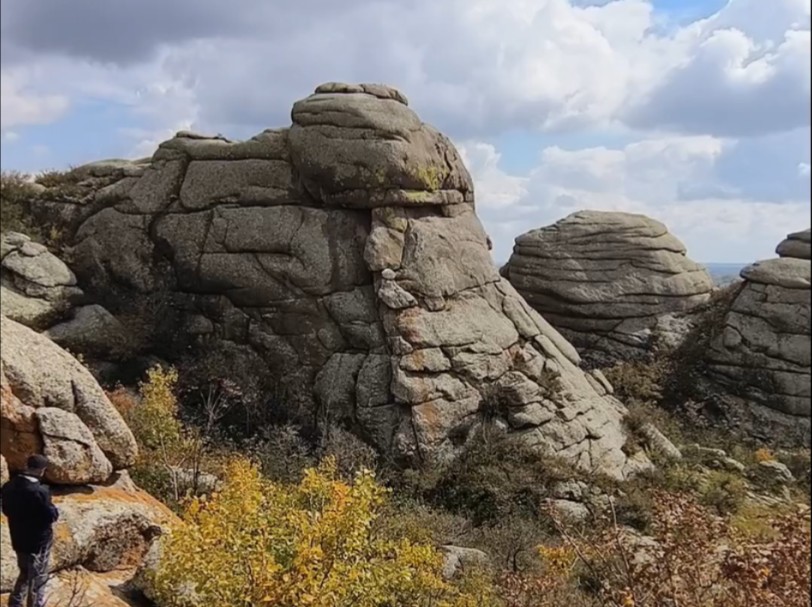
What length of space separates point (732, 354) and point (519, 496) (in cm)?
1014

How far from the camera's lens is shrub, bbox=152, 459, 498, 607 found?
6.54 meters

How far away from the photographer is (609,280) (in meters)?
25.2

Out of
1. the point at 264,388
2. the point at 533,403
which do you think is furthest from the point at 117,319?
the point at 533,403

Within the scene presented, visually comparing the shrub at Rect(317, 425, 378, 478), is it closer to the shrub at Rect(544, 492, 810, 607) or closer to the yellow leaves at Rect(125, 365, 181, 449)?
the yellow leaves at Rect(125, 365, 181, 449)

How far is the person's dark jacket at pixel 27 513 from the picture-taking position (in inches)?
273

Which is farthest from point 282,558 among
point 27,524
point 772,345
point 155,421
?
point 772,345

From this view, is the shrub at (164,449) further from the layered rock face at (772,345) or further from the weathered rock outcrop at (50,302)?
the layered rock face at (772,345)

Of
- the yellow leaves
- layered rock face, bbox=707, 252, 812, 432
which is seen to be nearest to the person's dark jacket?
the yellow leaves

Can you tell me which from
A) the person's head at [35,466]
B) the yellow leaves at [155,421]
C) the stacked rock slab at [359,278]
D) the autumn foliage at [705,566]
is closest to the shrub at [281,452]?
the stacked rock slab at [359,278]

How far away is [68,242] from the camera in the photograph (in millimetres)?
20078

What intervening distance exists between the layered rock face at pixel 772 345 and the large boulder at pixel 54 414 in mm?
17403

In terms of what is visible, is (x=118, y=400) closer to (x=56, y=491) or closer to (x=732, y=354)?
(x=56, y=491)

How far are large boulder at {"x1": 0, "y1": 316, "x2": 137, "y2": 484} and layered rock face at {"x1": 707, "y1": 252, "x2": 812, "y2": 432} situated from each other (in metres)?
17.4

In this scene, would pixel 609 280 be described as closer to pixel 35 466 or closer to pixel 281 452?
pixel 281 452
